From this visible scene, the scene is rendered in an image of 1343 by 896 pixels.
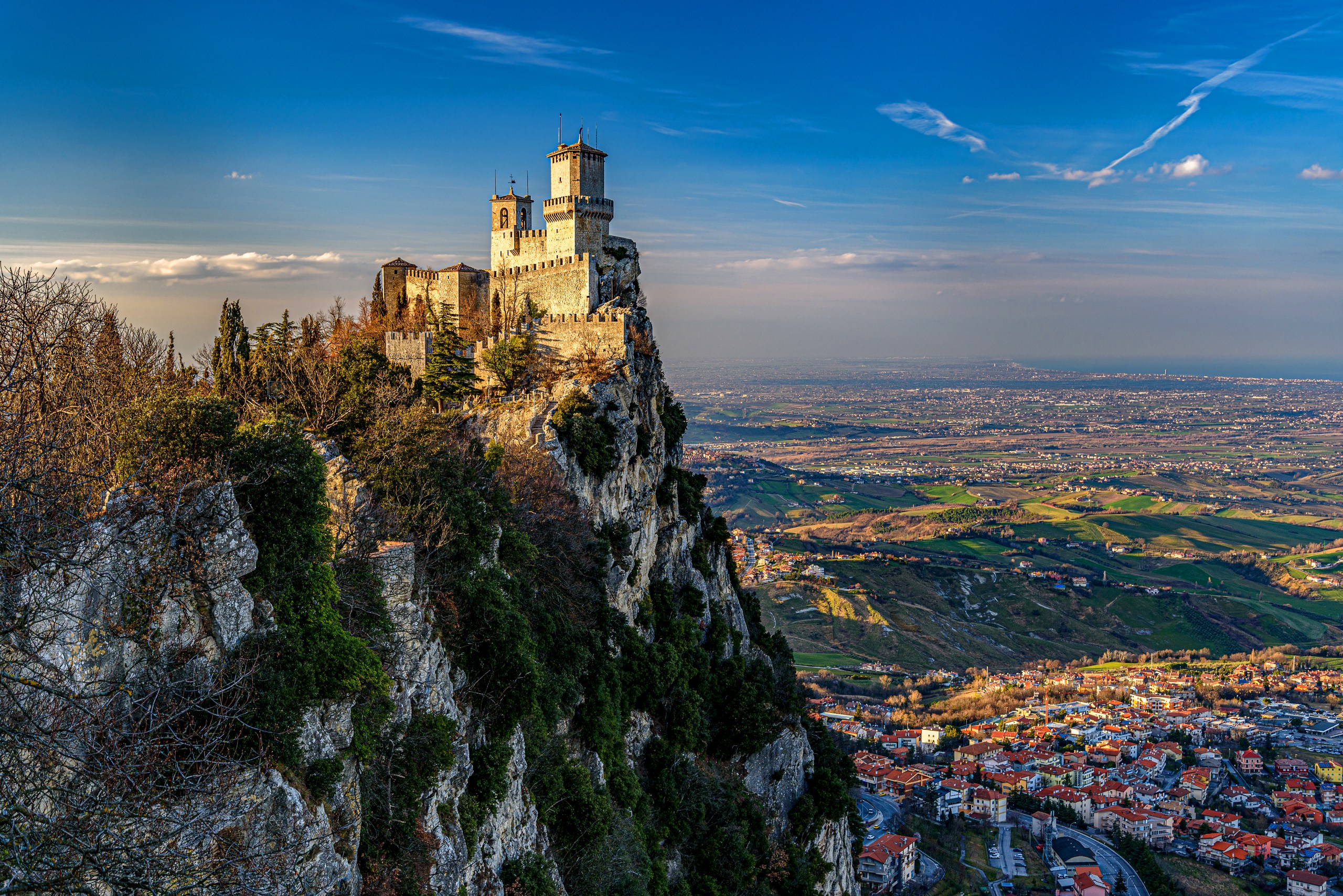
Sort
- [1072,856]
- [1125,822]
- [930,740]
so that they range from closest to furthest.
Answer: [1072,856] < [1125,822] < [930,740]

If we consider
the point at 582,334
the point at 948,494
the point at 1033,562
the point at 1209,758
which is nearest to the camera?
the point at 582,334

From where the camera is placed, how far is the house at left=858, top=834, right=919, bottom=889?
2008 inches

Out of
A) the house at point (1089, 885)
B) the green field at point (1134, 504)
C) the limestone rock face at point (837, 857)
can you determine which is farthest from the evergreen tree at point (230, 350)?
the green field at point (1134, 504)

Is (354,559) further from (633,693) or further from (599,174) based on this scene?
(599,174)

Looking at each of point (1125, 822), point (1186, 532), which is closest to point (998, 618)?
point (1125, 822)

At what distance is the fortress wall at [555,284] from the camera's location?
38125mm

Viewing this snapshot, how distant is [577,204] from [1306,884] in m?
59.2

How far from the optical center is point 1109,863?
5856 cm

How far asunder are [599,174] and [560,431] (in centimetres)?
1464

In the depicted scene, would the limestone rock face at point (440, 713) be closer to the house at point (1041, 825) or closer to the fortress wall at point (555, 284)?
the fortress wall at point (555, 284)

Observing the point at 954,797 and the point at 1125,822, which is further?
the point at 954,797

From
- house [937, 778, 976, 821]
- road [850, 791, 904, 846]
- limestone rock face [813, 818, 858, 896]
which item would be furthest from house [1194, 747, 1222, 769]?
limestone rock face [813, 818, 858, 896]

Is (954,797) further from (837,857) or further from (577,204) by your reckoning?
(577,204)

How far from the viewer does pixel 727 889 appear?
29.0m
